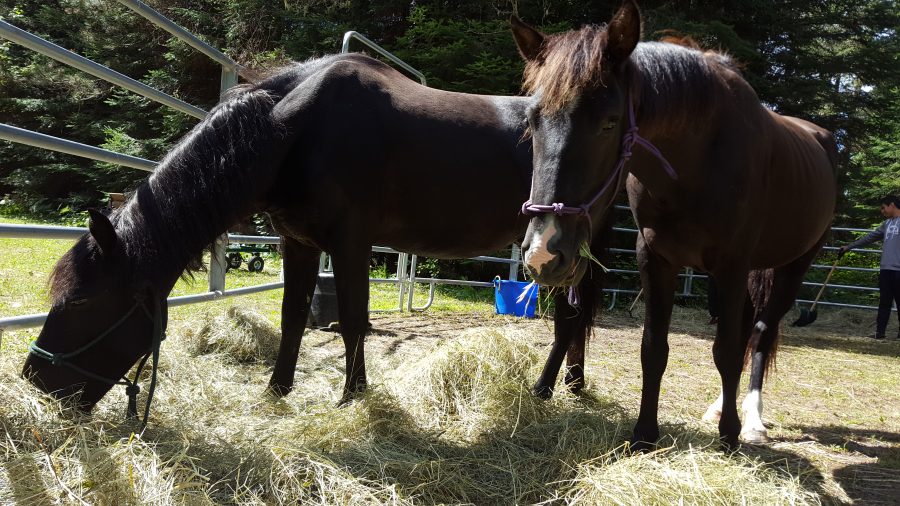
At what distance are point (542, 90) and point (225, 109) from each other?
1464 millimetres

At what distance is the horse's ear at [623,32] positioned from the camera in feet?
5.98

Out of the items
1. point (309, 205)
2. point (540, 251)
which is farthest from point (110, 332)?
point (540, 251)

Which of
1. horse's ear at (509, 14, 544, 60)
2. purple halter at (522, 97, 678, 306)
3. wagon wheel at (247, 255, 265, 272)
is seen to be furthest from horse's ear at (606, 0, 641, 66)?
wagon wheel at (247, 255, 265, 272)

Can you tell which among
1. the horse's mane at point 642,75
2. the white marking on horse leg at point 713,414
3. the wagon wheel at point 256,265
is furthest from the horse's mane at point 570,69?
the wagon wheel at point 256,265

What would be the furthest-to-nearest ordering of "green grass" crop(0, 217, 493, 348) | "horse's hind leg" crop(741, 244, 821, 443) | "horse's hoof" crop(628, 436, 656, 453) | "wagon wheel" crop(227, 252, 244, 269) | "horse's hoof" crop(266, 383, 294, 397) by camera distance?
"wagon wheel" crop(227, 252, 244, 269)
"green grass" crop(0, 217, 493, 348)
"horse's hind leg" crop(741, 244, 821, 443)
"horse's hoof" crop(266, 383, 294, 397)
"horse's hoof" crop(628, 436, 656, 453)

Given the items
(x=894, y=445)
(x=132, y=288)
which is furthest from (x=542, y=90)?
(x=894, y=445)

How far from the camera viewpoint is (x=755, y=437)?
3.06 m

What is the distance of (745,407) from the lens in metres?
3.31

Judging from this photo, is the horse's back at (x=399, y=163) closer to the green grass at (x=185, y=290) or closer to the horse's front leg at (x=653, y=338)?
the green grass at (x=185, y=290)

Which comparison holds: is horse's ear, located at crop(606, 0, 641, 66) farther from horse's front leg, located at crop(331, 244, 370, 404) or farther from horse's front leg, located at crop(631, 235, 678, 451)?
horse's front leg, located at crop(331, 244, 370, 404)

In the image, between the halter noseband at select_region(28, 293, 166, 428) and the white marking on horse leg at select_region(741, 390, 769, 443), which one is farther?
the white marking on horse leg at select_region(741, 390, 769, 443)

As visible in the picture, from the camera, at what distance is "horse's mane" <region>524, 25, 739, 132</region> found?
186 centimetres

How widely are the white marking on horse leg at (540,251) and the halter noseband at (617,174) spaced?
5 centimetres

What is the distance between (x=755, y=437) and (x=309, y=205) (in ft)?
8.38
